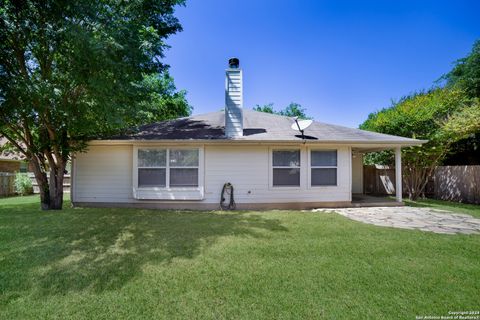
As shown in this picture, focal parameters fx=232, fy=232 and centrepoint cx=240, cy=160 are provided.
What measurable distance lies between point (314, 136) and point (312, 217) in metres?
3.09

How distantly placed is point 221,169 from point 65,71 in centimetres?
555

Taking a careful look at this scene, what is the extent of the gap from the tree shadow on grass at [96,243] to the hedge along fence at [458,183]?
32.0 ft

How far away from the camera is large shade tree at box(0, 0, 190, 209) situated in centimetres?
604

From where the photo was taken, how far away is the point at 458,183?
34.3 feet

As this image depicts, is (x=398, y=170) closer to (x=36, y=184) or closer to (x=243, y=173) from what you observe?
(x=243, y=173)

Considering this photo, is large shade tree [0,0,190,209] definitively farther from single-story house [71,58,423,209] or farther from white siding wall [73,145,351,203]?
single-story house [71,58,423,209]

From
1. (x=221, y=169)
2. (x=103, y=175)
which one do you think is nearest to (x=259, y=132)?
(x=221, y=169)

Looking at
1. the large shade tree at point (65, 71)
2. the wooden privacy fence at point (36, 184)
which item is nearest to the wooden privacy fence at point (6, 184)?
the wooden privacy fence at point (36, 184)

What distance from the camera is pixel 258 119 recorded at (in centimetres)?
1042

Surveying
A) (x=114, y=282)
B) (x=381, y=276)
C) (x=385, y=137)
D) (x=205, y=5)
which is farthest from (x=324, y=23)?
(x=114, y=282)

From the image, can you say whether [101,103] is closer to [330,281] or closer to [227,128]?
[227,128]

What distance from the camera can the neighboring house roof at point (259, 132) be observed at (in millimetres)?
8078

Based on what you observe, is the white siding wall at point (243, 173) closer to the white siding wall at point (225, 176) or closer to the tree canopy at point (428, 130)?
the white siding wall at point (225, 176)

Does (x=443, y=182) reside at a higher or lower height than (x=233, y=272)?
higher
